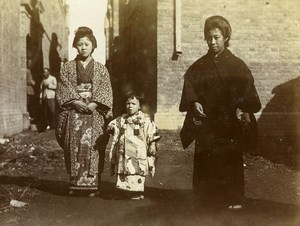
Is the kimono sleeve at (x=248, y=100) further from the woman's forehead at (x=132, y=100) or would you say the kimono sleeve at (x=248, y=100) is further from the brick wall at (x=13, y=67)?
the brick wall at (x=13, y=67)

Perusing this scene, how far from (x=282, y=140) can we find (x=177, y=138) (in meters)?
2.60

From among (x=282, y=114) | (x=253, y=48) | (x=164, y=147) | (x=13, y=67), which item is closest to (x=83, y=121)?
(x=164, y=147)

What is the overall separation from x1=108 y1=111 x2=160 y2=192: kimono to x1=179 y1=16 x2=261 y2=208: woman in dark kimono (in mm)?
862

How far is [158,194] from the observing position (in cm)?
561

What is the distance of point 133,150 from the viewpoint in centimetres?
517

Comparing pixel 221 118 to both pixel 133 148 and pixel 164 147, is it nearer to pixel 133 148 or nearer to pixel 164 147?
pixel 133 148

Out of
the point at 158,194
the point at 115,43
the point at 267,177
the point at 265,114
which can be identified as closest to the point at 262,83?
the point at 265,114

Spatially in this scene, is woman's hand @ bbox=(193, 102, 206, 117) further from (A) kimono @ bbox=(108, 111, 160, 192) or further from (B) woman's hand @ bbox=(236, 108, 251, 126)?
(A) kimono @ bbox=(108, 111, 160, 192)

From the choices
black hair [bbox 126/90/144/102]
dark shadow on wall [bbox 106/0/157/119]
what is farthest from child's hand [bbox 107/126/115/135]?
dark shadow on wall [bbox 106/0/157/119]

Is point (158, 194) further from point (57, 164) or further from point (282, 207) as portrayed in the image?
point (57, 164)

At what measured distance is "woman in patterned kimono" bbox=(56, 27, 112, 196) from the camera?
5.20m

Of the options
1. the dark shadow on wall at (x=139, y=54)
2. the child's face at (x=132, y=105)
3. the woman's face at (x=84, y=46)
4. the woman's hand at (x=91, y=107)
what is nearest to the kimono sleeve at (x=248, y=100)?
the child's face at (x=132, y=105)

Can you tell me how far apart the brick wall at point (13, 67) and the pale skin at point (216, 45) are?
7.30 metres

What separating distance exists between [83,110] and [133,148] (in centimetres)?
72
